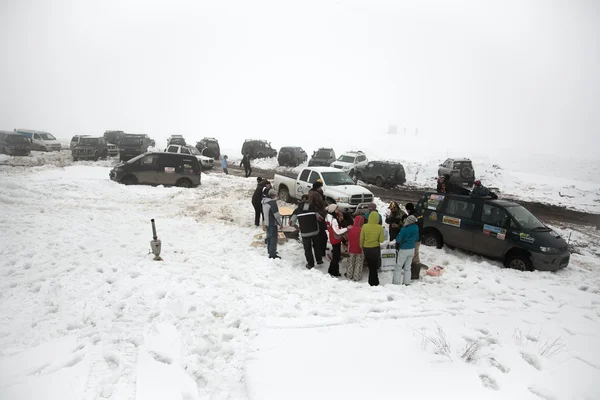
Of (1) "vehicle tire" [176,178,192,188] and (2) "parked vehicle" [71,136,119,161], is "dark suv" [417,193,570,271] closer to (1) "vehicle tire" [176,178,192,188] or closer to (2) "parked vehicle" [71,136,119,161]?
(1) "vehicle tire" [176,178,192,188]

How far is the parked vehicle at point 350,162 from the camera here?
22.1m

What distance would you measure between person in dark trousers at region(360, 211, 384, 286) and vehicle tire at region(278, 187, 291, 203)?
7300 mm

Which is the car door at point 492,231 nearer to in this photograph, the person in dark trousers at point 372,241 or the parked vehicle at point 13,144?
the person in dark trousers at point 372,241

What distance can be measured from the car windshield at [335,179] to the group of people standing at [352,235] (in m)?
4.17

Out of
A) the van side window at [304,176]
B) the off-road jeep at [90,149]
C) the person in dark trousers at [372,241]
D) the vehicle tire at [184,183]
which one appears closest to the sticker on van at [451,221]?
the person in dark trousers at [372,241]

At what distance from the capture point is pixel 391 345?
4445 mm

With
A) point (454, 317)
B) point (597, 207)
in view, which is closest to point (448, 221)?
point (454, 317)

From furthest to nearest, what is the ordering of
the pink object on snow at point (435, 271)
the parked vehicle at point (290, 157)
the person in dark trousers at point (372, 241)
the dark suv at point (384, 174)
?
the parked vehicle at point (290, 157)
the dark suv at point (384, 174)
the pink object on snow at point (435, 271)
the person in dark trousers at point (372, 241)

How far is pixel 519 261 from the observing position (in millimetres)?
7941

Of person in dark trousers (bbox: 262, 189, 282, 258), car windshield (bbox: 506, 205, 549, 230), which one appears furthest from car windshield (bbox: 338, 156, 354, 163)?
person in dark trousers (bbox: 262, 189, 282, 258)

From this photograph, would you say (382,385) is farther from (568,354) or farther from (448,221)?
(448,221)

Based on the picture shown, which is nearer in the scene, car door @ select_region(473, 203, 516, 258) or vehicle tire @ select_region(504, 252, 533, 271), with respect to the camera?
vehicle tire @ select_region(504, 252, 533, 271)

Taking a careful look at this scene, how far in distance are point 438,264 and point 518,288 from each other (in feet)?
6.27

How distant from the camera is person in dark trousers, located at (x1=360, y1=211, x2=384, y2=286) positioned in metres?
6.72
